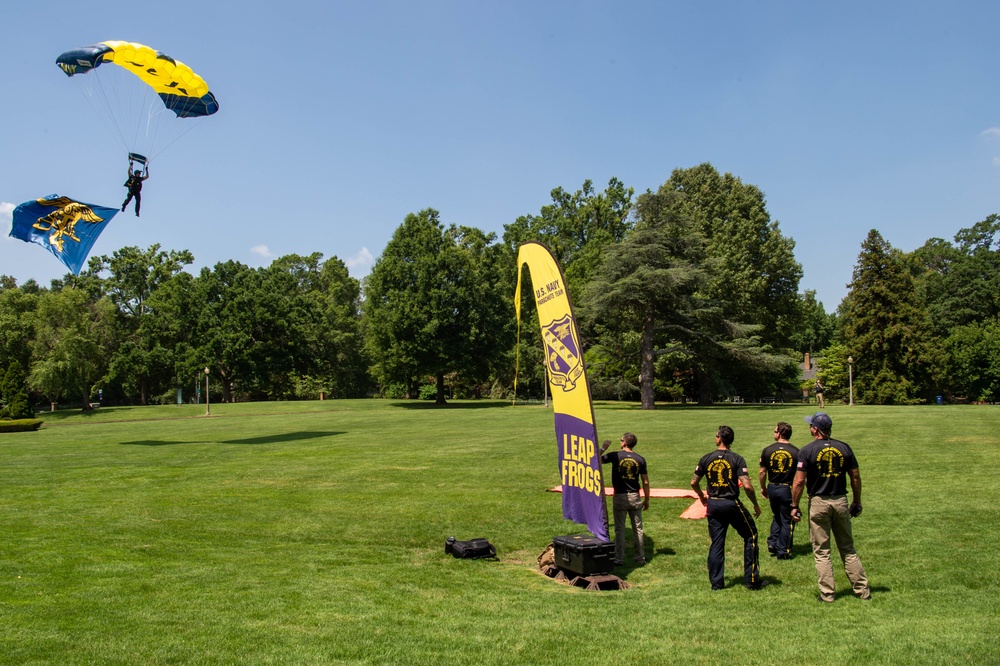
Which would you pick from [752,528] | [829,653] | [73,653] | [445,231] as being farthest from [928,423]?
[445,231]

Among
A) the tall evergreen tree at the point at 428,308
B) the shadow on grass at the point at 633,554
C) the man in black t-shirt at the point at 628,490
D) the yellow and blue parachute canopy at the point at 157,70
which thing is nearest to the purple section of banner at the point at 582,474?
the man in black t-shirt at the point at 628,490

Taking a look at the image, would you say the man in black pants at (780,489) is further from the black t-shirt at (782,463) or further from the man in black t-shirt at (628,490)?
the man in black t-shirt at (628,490)

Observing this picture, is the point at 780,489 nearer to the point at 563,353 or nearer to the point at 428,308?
the point at 563,353

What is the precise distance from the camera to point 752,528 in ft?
29.9

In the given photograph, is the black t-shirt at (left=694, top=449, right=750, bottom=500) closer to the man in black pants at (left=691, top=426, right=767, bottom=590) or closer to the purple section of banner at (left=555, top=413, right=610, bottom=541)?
A: the man in black pants at (left=691, top=426, right=767, bottom=590)

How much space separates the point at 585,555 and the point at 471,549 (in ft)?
6.90

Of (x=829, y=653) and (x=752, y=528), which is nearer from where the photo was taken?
(x=829, y=653)

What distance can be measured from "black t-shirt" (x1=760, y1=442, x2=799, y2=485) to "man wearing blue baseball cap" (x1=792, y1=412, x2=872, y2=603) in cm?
195

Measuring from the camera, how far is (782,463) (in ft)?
34.4

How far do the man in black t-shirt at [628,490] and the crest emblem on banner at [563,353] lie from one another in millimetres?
1163

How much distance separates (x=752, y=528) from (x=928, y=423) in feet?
87.4

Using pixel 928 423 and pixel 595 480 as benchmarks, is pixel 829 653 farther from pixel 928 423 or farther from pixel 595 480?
pixel 928 423

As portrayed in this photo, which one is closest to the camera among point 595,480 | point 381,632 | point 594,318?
point 381,632

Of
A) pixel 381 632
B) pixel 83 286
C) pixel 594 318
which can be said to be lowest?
pixel 381 632
